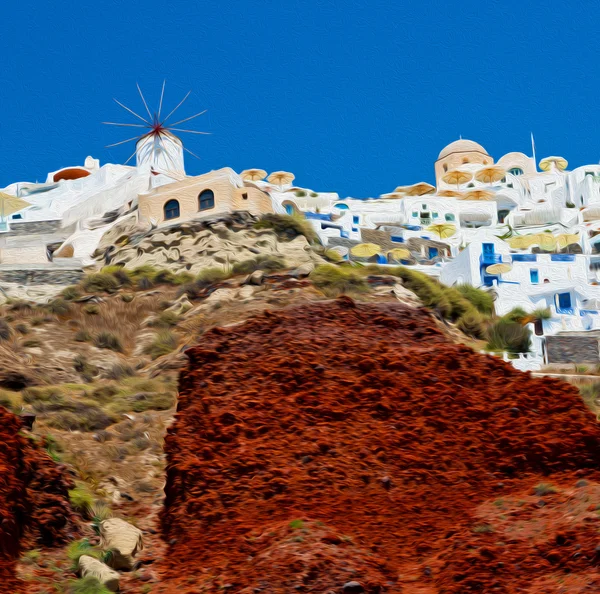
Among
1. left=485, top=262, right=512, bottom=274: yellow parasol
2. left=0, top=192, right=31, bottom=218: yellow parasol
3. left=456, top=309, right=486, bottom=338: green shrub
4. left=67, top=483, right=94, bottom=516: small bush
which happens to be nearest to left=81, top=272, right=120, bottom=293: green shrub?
left=456, top=309, right=486, bottom=338: green shrub

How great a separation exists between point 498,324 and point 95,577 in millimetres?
23638

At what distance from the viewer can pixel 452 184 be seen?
10169 centimetres

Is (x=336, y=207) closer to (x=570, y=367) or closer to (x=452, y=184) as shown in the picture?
(x=452, y=184)

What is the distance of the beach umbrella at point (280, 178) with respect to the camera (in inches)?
3757

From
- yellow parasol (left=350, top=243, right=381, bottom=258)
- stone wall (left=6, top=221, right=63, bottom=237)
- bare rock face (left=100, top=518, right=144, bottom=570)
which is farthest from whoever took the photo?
yellow parasol (left=350, top=243, right=381, bottom=258)

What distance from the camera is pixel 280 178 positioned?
95750mm

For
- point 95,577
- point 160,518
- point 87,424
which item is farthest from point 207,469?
point 87,424

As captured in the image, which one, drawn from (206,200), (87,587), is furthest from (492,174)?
(87,587)

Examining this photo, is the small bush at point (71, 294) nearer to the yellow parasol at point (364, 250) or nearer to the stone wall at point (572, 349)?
the stone wall at point (572, 349)

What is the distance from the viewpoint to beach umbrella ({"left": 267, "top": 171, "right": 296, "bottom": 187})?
313 feet

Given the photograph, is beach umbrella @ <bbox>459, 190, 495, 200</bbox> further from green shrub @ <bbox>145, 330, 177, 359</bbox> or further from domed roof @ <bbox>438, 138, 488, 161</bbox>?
green shrub @ <bbox>145, 330, 177, 359</bbox>

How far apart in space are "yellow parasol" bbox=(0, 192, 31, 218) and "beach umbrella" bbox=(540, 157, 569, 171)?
5778cm

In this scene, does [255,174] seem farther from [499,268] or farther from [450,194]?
[499,268]

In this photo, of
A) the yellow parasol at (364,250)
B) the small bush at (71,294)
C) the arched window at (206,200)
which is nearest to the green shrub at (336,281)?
the small bush at (71,294)
